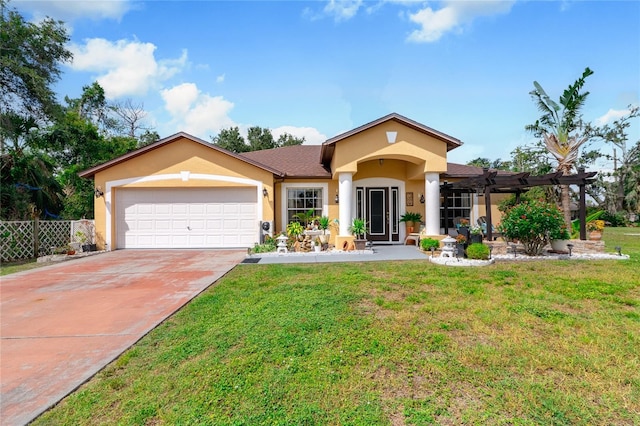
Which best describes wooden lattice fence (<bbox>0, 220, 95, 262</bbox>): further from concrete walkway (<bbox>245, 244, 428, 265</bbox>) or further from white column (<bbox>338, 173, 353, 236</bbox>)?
white column (<bbox>338, 173, 353, 236</bbox>)

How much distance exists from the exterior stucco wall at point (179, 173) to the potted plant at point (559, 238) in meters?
9.60

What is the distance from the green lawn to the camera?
2574mm

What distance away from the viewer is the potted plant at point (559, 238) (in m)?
9.81

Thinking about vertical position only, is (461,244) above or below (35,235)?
below

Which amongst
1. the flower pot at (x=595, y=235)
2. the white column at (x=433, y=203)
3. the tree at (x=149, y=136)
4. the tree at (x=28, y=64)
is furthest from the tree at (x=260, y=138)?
the flower pot at (x=595, y=235)

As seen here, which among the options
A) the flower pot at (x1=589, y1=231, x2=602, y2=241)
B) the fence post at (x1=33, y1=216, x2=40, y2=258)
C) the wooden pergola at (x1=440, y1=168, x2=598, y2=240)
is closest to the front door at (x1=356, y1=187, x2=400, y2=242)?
the wooden pergola at (x1=440, y1=168, x2=598, y2=240)

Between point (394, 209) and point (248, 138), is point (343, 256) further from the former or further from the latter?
point (248, 138)

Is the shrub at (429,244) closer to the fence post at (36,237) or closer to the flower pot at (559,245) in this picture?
the flower pot at (559,245)

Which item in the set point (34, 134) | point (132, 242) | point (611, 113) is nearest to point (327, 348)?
point (132, 242)

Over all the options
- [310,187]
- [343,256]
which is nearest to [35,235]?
[310,187]

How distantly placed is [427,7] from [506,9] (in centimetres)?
258

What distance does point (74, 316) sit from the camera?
504 centimetres

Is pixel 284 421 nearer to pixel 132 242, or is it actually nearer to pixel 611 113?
pixel 132 242

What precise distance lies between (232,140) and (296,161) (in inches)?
805
